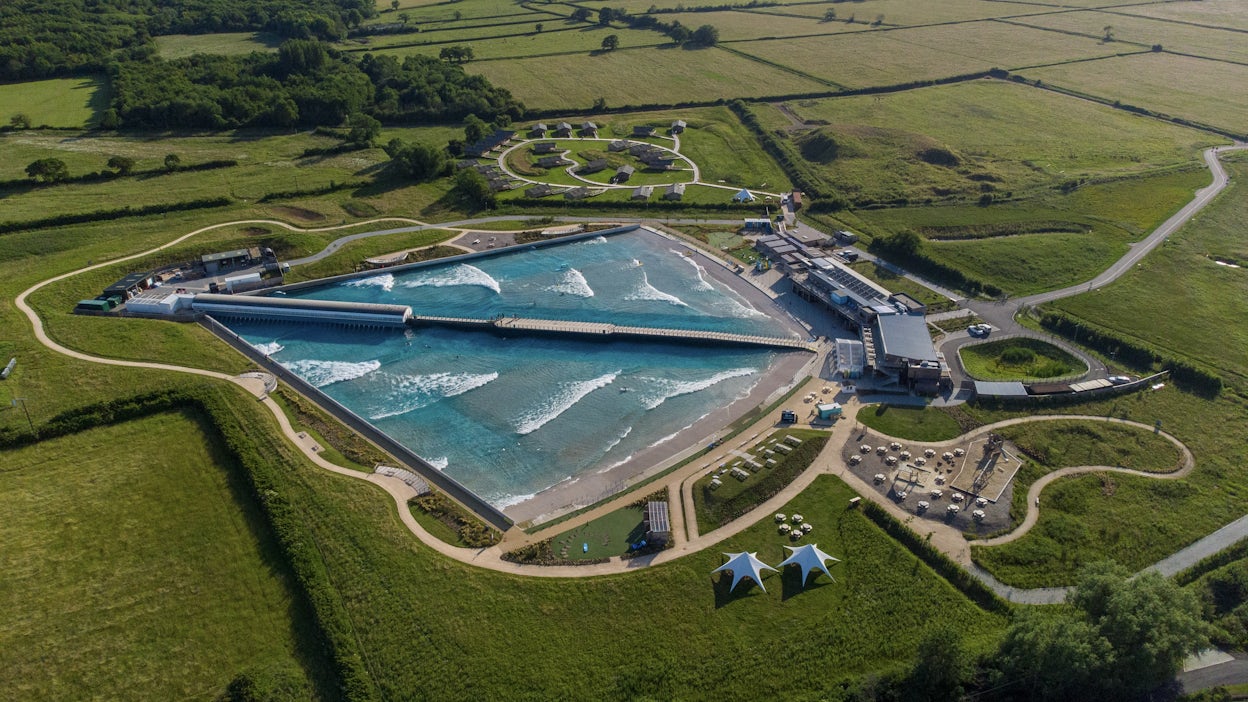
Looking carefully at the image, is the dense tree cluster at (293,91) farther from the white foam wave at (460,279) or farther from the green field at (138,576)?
the green field at (138,576)

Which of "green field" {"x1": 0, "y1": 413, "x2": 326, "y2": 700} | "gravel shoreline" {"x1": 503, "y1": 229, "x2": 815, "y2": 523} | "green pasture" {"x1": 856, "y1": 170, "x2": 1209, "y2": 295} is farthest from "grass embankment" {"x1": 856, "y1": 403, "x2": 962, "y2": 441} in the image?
"green field" {"x1": 0, "y1": 413, "x2": 326, "y2": 700}

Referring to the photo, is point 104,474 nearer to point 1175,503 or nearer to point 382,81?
point 1175,503

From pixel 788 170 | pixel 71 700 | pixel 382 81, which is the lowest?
pixel 71 700

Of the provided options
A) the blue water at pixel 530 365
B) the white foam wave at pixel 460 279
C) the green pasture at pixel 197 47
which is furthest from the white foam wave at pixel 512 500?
the green pasture at pixel 197 47

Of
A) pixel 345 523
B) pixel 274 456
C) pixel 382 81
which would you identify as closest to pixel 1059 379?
pixel 345 523

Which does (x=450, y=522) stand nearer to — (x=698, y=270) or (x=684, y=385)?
(x=684, y=385)
